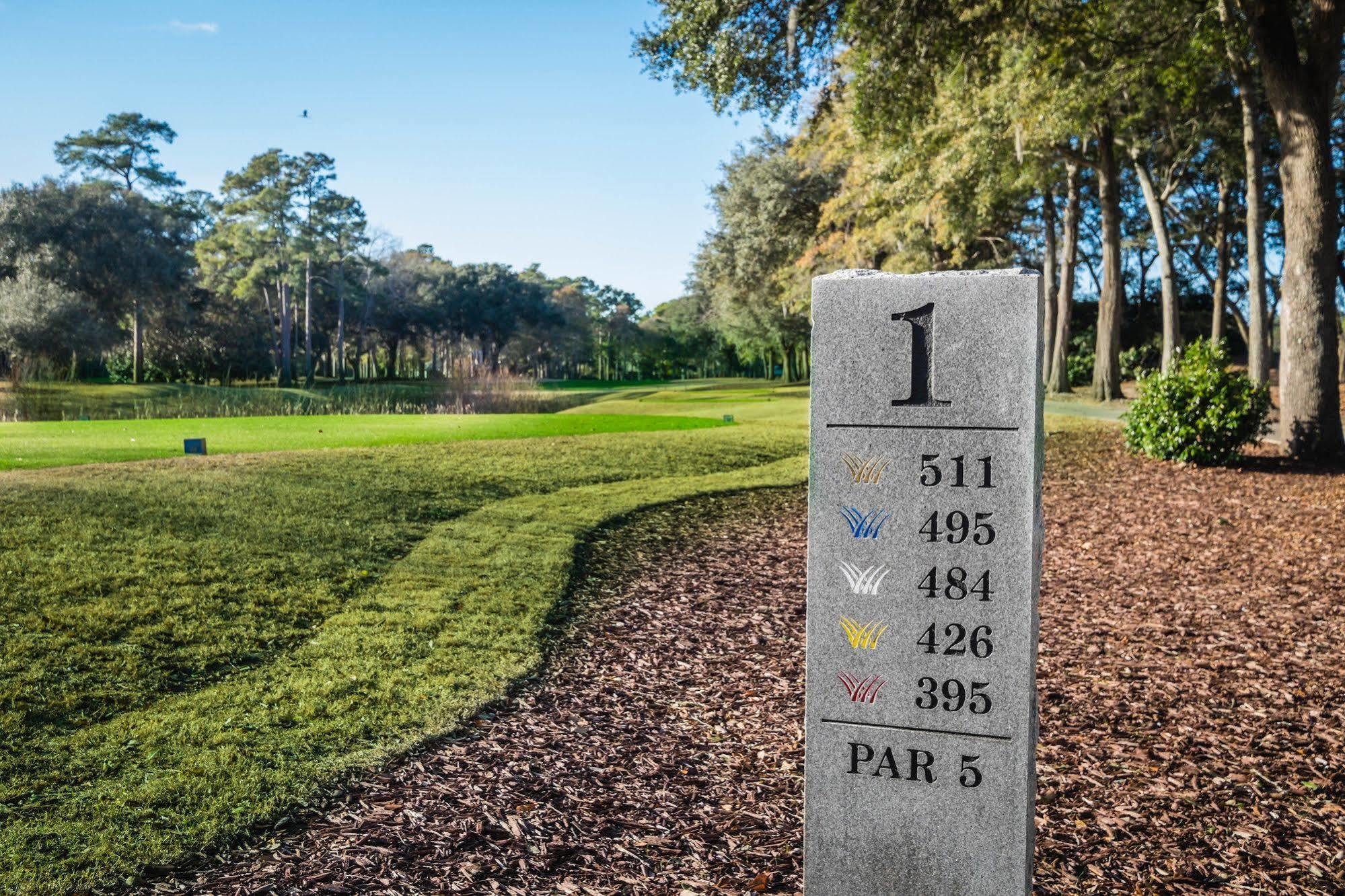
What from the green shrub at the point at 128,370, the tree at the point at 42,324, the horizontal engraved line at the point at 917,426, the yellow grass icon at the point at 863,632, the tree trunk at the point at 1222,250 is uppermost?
the tree trunk at the point at 1222,250

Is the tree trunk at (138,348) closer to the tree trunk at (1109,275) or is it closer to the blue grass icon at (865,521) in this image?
the tree trunk at (1109,275)

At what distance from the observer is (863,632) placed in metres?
2.88

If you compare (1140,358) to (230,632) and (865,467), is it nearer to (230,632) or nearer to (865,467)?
(230,632)

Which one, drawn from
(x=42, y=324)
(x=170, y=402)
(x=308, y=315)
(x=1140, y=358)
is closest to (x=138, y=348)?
(x=308, y=315)

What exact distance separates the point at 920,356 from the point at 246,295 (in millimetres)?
53980

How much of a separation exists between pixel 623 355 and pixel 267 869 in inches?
3336

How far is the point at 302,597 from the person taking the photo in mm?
6840

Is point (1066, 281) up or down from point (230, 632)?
up

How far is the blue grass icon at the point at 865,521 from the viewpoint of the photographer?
2.82 m

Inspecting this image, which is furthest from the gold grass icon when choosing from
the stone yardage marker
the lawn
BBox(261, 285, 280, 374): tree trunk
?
BBox(261, 285, 280, 374): tree trunk

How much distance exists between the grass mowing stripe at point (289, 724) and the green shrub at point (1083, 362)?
26.8 meters

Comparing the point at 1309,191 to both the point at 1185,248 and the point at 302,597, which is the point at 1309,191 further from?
the point at 1185,248

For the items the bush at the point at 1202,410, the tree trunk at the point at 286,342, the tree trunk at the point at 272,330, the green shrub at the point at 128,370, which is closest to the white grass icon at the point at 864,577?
the bush at the point at 1202,410

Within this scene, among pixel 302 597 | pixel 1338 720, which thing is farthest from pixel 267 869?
pixel 1338 720
